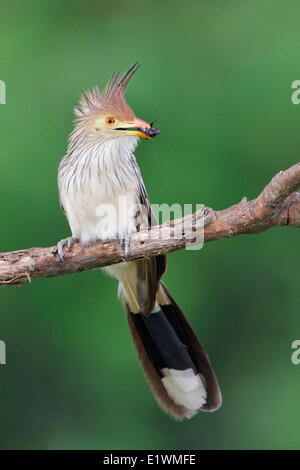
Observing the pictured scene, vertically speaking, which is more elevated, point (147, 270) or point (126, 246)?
point (147, 270)

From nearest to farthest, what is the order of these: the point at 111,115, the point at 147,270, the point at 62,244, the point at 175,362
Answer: the point at 62,244 < the point at 111,115 < the point at 147,270 < the point at 175,362

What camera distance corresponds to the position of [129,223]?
3.67 m

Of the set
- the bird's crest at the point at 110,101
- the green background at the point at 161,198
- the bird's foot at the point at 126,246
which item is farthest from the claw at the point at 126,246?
the green background at the point at 161,198

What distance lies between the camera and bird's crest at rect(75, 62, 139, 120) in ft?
12.2

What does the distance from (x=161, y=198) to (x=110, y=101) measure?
1.68 m

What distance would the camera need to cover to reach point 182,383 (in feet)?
13.3

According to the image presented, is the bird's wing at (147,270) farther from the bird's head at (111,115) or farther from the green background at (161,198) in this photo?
the green background at (161,198)

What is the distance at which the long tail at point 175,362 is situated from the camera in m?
4.09

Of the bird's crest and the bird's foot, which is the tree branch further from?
the bird's crest

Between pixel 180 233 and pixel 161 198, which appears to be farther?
pixel 161 198

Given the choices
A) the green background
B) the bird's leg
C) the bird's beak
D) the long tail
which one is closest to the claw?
the bird's leg

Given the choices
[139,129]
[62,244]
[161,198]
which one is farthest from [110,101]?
[161,198]

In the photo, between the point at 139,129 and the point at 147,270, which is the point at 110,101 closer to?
the point at 139,129

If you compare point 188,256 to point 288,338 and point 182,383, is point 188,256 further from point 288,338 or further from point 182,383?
point 182,383
